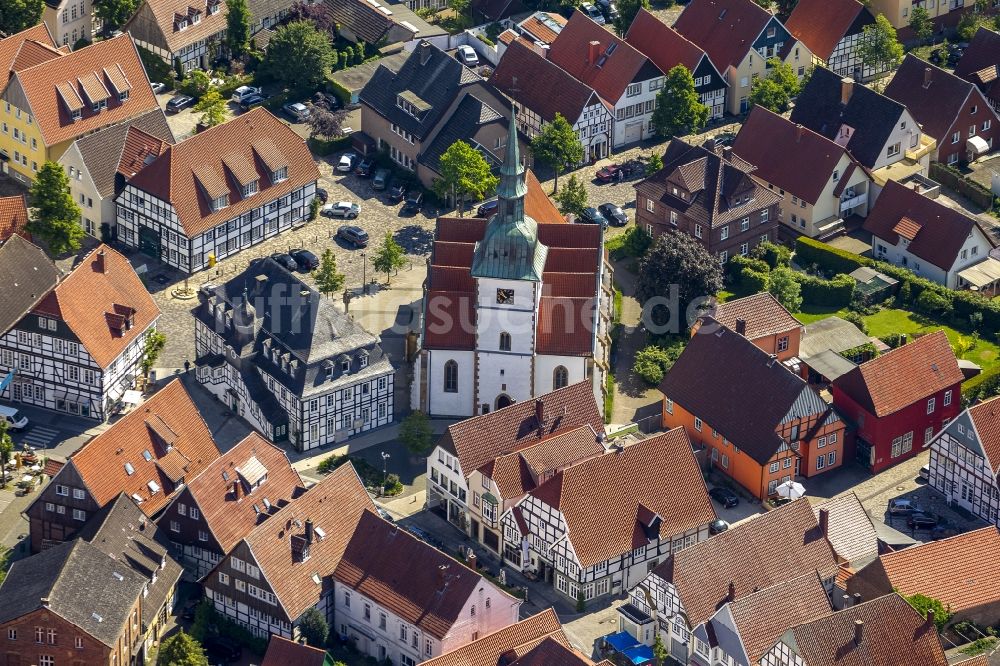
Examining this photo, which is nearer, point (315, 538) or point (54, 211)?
point (315, 538)

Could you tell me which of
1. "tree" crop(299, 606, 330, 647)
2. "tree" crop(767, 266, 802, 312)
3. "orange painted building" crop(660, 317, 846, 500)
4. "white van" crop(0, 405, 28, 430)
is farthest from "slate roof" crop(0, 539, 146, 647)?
"tree" crop(767, 266, 802, 312)

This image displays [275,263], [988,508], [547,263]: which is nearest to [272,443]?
[275,263]

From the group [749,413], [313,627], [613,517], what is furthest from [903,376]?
[313,627]

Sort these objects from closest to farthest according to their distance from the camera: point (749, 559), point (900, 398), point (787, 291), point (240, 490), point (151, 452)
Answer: point (749, 559) → point (240, 490) → point (151, 452) → point (900, 398) → point (787, 291)

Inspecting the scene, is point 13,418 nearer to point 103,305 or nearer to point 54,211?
point 103,305

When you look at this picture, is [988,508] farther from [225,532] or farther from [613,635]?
[225,532]

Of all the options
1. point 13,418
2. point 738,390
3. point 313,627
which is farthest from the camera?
point 13,418

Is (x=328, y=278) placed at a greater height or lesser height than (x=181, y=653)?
greater
